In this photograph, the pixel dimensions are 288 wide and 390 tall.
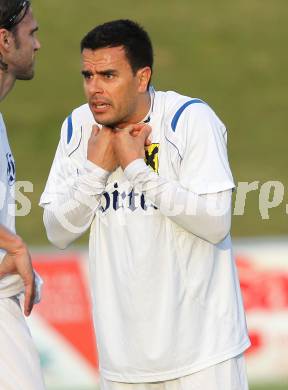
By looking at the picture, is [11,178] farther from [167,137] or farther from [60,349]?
[60,349]

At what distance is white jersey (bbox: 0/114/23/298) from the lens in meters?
5.22

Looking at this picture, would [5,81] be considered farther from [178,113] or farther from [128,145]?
[178,113]

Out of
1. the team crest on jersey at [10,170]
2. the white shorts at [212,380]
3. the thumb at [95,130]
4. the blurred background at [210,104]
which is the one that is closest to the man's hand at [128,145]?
the thumb at [95,130]

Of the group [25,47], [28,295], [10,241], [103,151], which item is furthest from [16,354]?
[25,47]

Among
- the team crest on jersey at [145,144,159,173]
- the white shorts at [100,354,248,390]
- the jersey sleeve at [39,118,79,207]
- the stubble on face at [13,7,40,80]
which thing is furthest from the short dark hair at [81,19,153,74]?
the white shorts at [100,354,248,390]

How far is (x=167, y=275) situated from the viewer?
5.24 metres

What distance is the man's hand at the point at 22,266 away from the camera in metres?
4.97

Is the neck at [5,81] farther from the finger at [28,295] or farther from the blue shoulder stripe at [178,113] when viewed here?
the finger at [28,295]

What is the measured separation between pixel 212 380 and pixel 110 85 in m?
1.31

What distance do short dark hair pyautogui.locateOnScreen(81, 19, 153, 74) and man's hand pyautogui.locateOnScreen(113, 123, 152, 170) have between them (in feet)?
0.87

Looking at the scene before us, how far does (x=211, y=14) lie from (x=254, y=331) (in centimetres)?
1140

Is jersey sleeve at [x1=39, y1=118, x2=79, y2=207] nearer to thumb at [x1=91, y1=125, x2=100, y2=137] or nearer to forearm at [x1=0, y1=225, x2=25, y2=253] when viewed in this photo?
thumb at [x1=91, y1=125, x2=100, y2=137]

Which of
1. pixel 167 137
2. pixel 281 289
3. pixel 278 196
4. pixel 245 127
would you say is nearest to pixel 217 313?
pixel 167 137

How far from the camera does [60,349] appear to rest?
8719mm
